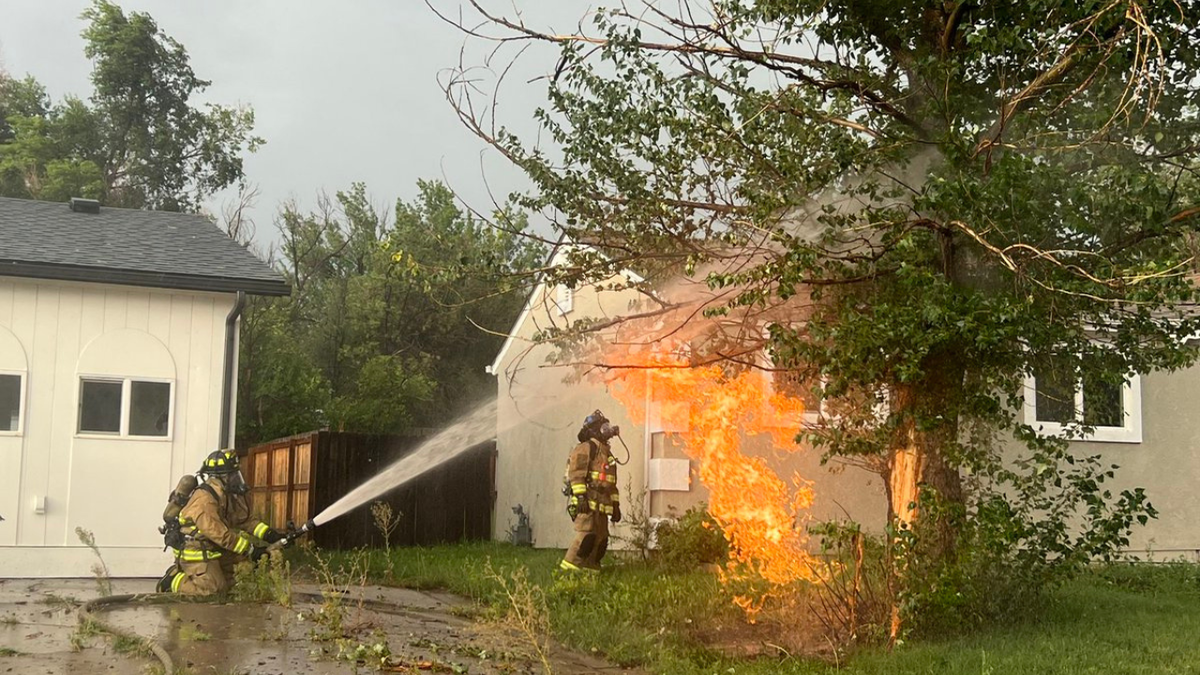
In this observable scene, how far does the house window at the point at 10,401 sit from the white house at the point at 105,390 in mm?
11

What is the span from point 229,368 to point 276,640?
591 centimetres

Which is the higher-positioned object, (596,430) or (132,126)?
(132,126)

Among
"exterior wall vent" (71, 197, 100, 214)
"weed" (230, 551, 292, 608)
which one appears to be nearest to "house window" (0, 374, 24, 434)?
"weed" (230, 551, 292, 608)

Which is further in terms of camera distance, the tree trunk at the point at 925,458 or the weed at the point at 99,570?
the weed at the point at 99,570

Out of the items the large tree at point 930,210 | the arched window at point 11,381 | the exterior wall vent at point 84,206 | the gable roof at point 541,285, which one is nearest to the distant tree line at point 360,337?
the gable roof at point 541,285

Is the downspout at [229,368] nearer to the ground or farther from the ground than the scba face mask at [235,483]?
farther from the ground

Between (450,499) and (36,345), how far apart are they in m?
7.95

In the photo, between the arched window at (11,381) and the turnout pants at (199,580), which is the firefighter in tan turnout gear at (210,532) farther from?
the arched window at (11,381)

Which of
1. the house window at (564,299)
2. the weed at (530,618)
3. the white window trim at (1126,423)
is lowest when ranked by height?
the weed at (530,618)

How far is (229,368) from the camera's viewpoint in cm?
1377


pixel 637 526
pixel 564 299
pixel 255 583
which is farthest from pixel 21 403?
pixel 564 299

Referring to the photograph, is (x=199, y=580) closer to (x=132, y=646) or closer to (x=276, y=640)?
(x=276, y=640)

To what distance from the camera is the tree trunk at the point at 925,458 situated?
805 centimetres

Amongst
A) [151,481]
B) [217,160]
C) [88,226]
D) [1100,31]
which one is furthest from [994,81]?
[217,160]
